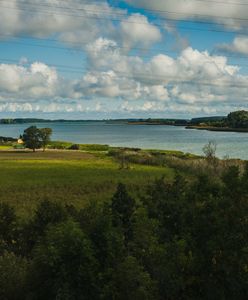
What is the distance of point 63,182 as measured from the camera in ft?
208

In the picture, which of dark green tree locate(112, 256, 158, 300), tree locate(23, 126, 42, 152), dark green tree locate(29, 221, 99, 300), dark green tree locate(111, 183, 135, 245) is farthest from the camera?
tree locate(23, 126, 42, 152)

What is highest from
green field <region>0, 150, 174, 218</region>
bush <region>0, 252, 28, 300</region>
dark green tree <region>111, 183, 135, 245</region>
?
dark green tree <region>111, 183, 135, 245</region>

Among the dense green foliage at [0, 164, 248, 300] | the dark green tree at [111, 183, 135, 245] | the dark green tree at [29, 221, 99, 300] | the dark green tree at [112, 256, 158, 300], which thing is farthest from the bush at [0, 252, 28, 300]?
the dark green tree at [111, 183, 135, 245]

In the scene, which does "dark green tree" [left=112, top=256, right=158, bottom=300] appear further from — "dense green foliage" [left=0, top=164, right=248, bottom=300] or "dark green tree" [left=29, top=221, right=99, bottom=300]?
"dark green tree" [left=29, top=221, right=99, bottom=300]

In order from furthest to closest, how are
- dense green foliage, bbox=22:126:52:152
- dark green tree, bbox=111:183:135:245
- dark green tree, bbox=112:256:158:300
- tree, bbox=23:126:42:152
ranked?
1. dense green foliage, bbox=22:126:52:152
2. tree, bbox=23:126:42:152
3. dark green tree, bbox=111:183:135:245
4. dark green tree, bbox=112:256:158:300

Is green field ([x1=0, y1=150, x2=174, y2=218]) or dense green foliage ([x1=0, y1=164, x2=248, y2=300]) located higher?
dense green foliage ([x1=0, y1=164, x2=248, y2=300])

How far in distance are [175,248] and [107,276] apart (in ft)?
8.59

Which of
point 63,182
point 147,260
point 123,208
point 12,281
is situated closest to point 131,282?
point 147,260

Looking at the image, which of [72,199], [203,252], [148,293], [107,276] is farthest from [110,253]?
[72,199]

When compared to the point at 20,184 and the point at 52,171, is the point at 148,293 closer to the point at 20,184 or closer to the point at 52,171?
the point at 20,184

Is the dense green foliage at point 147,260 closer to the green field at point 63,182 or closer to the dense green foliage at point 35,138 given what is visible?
the green field at point 63,182

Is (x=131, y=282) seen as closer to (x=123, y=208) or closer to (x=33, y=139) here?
(x=123, y=208)

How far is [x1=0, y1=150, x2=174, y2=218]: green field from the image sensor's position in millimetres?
49625

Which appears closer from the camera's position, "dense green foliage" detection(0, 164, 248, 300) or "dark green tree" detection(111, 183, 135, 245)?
"dense green foliage" detection(0, 164, 248, 300)
